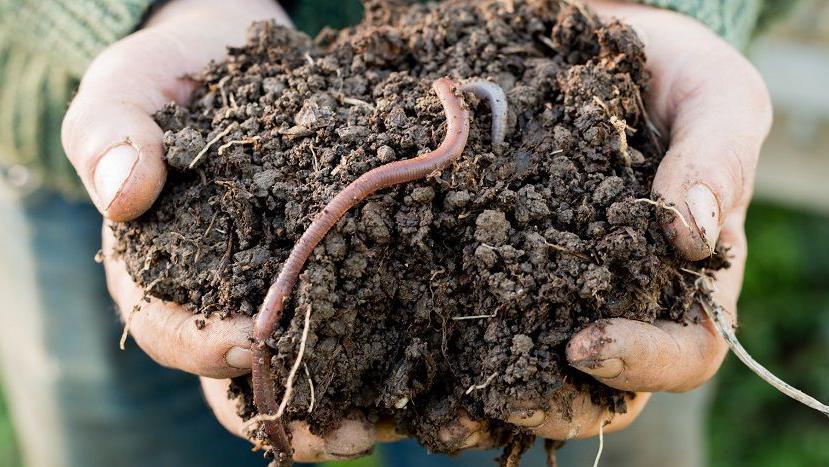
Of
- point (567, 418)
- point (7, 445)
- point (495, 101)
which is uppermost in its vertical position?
point (495, 101)

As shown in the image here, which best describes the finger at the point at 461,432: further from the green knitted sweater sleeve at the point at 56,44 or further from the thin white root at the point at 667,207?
the green knitted sweater sleeve at the point at 56,44

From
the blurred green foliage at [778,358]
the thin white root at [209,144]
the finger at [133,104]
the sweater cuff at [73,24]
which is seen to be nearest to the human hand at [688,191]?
the thin white root at [209,144]

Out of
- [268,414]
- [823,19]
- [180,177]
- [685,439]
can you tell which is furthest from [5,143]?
[823,19]

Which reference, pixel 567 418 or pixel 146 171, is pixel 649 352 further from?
pixel 146 171

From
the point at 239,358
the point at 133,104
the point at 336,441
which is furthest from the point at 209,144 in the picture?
the point at 336,441

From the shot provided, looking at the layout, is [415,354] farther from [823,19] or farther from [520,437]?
[823,19]
